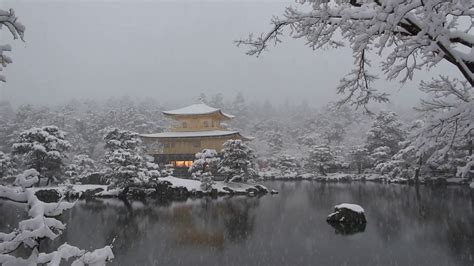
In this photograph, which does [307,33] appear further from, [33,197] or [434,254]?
[434,254]

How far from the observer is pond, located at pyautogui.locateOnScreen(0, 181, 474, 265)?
408 inches

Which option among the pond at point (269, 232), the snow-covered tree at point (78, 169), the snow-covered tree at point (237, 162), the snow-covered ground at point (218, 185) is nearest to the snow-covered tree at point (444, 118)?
the pond at point (269, 232)

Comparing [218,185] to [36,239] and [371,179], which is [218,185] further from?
[36,239]

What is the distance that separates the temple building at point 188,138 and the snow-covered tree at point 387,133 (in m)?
15.5

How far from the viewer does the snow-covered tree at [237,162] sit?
87.6 ft

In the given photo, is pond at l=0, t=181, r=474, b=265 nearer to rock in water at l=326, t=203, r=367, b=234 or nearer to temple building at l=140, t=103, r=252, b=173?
rock in water at l=326, t=203, r=367, b=234

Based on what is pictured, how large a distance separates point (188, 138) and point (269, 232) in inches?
909

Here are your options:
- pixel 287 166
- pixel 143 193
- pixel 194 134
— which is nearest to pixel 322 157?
pixel 287 166

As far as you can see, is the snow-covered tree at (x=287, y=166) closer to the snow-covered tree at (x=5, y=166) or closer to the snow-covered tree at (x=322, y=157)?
the snow-covered tree at (x=322, y=157)

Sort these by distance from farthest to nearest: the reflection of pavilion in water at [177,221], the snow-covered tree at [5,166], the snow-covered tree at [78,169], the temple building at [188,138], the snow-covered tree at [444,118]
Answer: the temple building at [188,138]
the snow-covered tree at [78,169]
the snow-covered tree at [5,166]
the reflection of pavilion in water at [177,221]
the snow-covered tree at [444,118]

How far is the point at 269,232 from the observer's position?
1373 centimetres

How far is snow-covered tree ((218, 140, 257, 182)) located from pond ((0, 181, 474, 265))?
534 cm

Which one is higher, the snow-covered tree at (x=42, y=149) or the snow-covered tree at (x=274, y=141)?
the snow-covered tree at (x=274, y=141)

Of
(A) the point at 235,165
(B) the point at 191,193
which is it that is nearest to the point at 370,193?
(A) the point at 235,165
